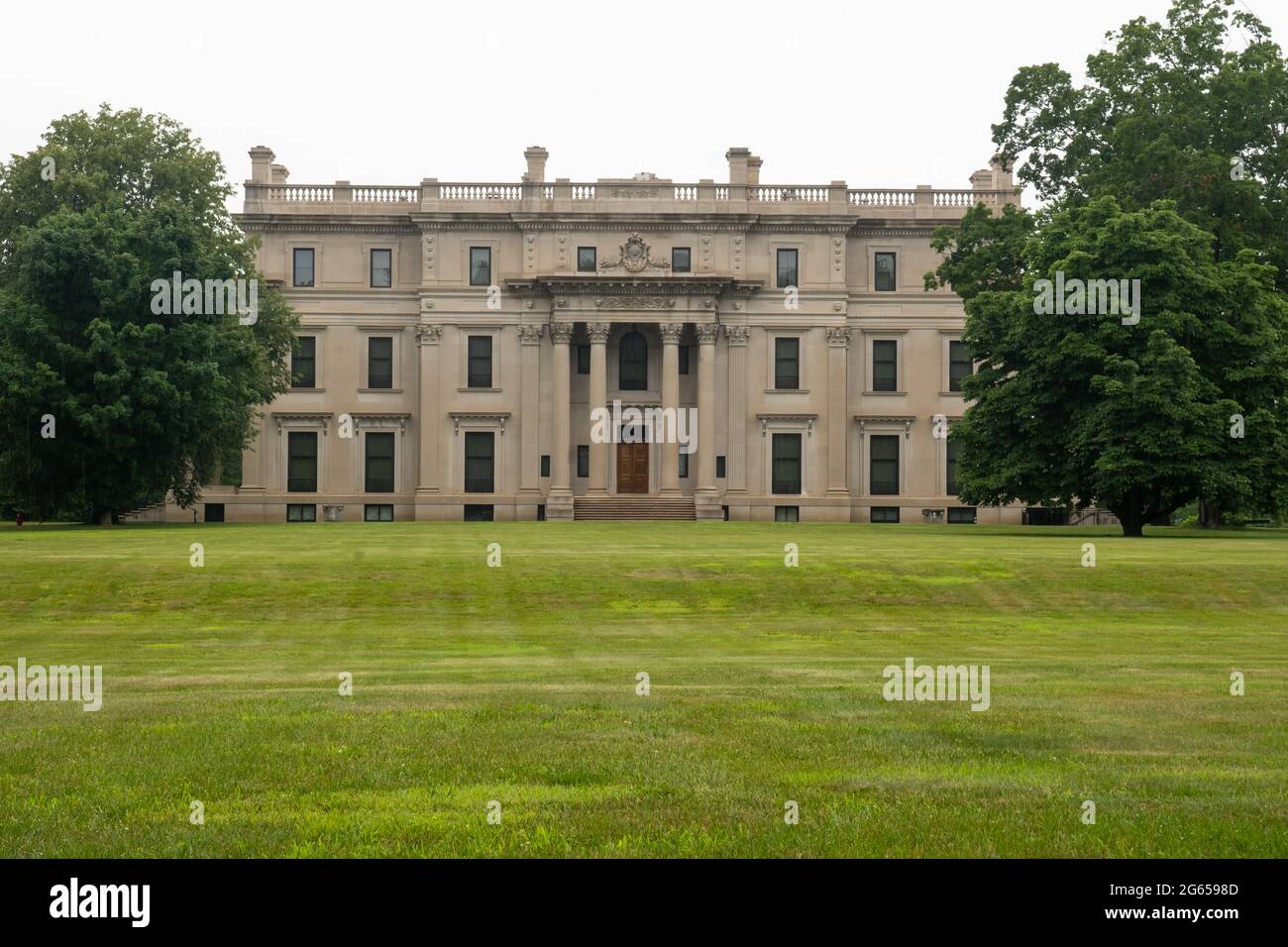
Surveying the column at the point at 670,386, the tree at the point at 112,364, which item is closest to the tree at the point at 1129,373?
the column at the point at 670,386

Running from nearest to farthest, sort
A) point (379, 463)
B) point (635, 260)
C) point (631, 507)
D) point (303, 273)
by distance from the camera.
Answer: point (631, 507)
point (635, 260)
point (303, 273)
point (379, 463)

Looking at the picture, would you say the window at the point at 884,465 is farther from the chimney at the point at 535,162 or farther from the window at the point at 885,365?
the chimney at the point at 535,162

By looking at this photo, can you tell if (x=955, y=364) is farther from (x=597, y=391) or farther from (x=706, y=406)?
(x=597, y=391)

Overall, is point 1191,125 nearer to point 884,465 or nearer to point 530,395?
point 884,465

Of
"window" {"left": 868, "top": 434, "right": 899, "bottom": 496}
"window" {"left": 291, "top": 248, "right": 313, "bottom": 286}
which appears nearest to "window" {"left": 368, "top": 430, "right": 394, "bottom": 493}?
"window" {"left": 291, "top": 248, "right": 313, "bottom": 286}

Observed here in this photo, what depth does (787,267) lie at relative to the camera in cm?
7594

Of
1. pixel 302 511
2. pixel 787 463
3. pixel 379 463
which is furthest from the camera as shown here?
pixel 379 463

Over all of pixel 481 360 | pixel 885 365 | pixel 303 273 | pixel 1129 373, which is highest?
pixel 303 273

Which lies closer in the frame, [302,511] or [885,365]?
[302,511]

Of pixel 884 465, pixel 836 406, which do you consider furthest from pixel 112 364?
pixel 884 465

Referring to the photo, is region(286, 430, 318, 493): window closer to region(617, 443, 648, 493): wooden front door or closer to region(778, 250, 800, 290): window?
region(617, 443, 648, 493): wooden front door

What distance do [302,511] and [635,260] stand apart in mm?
22387

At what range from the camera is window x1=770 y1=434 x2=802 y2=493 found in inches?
2990

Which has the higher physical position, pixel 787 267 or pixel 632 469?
pixel 787 267
